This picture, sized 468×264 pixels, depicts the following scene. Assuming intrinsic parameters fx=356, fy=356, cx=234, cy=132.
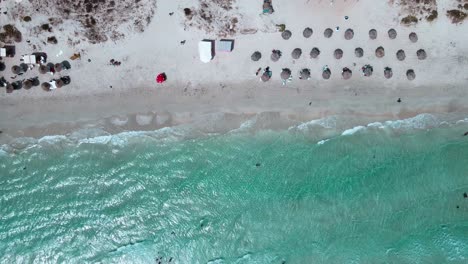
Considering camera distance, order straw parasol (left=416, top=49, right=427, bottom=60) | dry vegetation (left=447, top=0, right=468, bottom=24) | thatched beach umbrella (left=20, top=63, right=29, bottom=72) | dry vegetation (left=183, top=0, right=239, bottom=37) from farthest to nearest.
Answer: thatched beach umbrella (left=20, top=63, right=29, bottom=72) < dry vegetation (left=183, top=0, right=239, bottom=37) < straw parasol (left=416, top=49, right=427, bottom=60) < dry vegetation (left=447, top=0, right=468, bottom=24)

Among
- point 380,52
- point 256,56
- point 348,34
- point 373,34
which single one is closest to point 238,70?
point 256,56

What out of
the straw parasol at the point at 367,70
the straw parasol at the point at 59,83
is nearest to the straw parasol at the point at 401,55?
the straw parasol at the point at 367,70

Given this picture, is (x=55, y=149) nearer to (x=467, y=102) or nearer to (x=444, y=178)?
(x=444, y=178)

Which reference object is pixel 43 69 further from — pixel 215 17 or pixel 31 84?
pixel 215 17

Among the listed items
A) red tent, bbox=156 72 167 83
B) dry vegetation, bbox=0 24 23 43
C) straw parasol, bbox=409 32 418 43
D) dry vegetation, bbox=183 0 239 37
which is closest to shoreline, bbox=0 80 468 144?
red tent, bbox=156 72 167 83

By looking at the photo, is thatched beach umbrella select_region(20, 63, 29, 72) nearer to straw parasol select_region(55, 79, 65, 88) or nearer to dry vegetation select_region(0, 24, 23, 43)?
dry vegetation select_region(0, 24, 23, 43)

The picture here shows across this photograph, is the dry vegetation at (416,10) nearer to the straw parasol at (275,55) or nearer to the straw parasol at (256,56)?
the straw parasol at (275,55)
